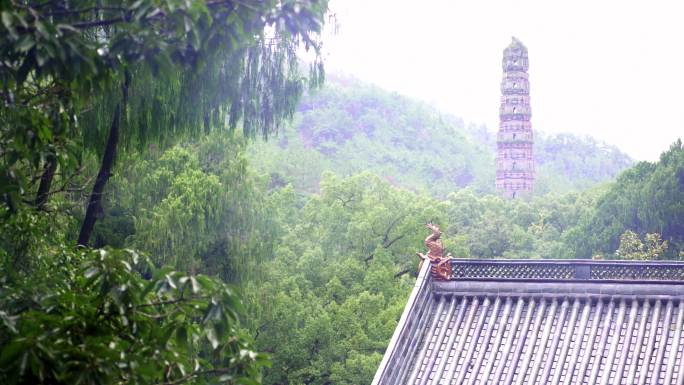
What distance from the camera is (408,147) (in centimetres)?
10281

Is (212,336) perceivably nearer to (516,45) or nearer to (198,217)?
(198,217)

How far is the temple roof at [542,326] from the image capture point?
13.7 meters

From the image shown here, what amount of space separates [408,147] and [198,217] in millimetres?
80302

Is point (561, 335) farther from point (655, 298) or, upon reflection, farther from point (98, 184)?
point (98, 184)

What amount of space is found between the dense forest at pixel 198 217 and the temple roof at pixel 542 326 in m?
2.67

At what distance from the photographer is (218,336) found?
6.32 m

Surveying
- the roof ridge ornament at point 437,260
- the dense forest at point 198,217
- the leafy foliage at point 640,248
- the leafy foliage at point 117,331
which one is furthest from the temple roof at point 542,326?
the leafy foliage at point 640,248

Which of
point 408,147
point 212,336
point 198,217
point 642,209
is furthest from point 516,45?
point 212,336

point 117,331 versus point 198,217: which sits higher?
point 117,331

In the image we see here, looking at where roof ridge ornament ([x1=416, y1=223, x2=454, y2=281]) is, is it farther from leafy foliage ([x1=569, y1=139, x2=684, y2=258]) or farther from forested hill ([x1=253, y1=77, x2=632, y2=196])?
forested hill ([x1=253, y1=77, x2=632, y2=196])

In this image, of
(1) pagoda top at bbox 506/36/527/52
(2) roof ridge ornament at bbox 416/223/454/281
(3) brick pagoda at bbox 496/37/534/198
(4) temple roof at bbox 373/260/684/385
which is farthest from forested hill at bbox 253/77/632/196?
(4) temple roof at bbox 373/260/684/385

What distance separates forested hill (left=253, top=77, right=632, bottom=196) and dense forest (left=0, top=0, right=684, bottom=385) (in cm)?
2355

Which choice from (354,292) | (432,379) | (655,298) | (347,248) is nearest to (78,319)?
(432,379)

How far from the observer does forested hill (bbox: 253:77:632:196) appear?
301 feet
